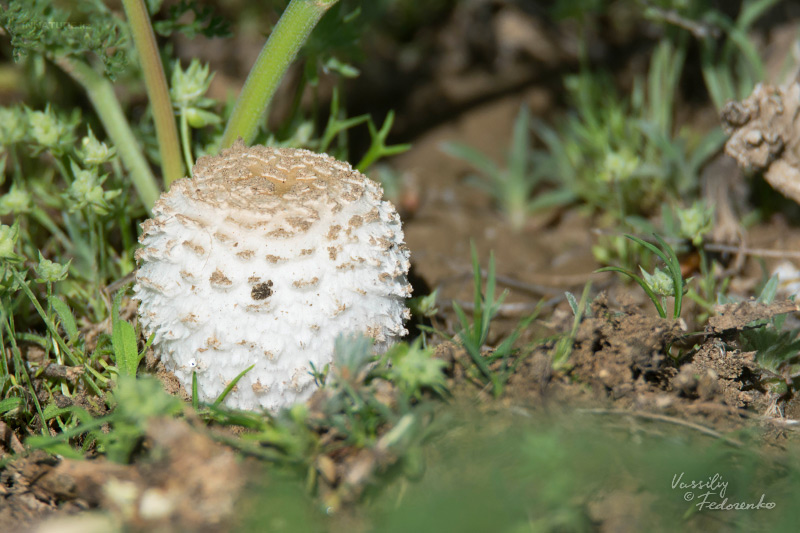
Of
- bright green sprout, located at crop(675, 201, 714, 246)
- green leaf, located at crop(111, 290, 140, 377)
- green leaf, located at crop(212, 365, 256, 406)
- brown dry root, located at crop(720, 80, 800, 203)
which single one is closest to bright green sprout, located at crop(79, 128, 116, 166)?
green leaf, located at crop(111, 290, 140, 377)

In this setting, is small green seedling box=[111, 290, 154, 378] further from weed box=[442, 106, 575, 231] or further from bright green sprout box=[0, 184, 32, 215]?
weed box=[442, 106, 575, 231]

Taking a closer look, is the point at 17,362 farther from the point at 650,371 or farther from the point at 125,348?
the point at 650,371

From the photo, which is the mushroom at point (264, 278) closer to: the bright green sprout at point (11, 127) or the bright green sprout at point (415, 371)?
the bright green sprout at point (415, 371)

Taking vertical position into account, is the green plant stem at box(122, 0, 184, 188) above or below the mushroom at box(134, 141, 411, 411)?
above

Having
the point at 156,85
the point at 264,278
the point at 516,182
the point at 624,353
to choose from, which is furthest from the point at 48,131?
the point at 516,182
